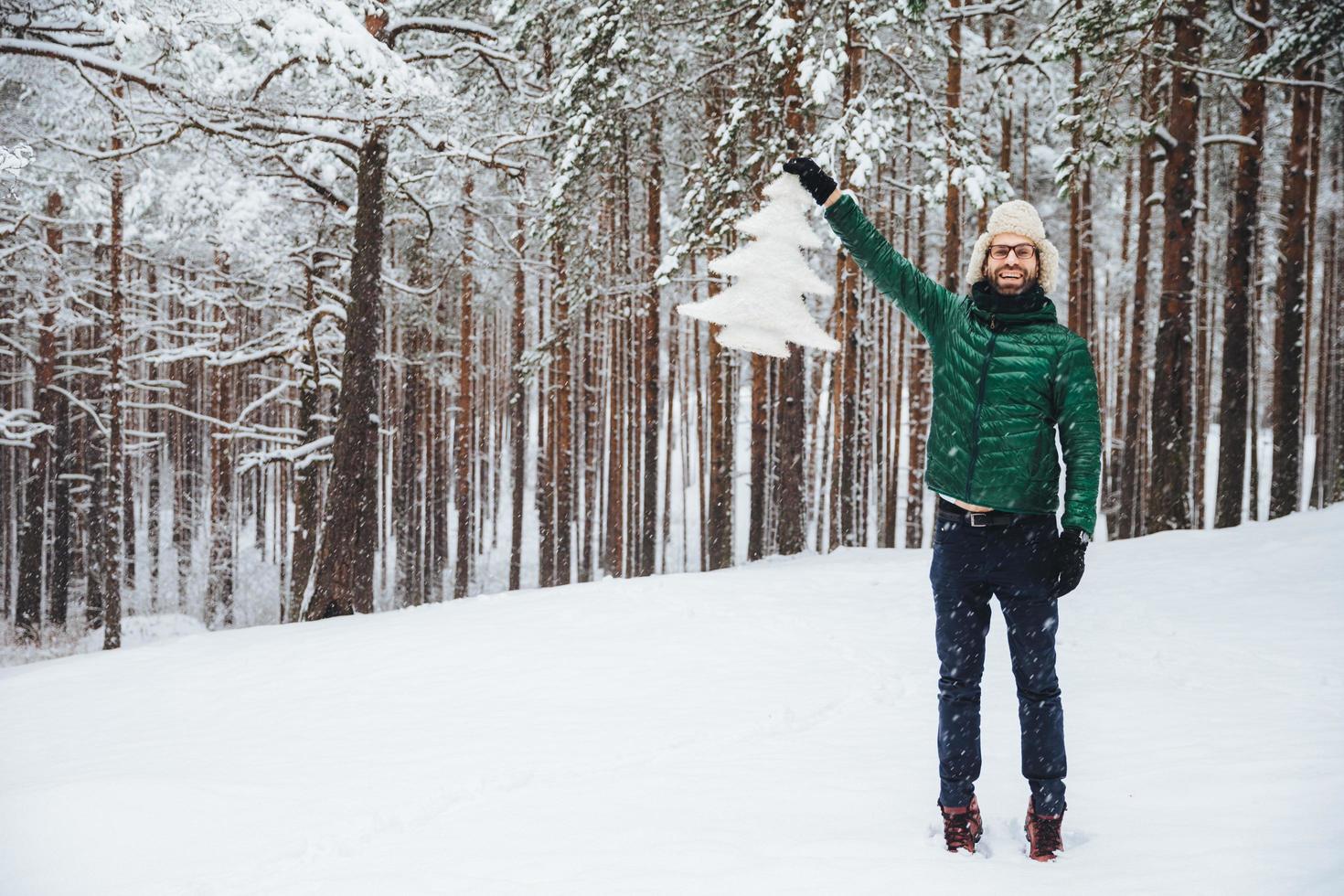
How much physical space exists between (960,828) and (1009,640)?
76 cm

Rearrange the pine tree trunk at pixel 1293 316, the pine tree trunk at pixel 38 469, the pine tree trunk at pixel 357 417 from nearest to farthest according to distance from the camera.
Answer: the pine tree trunk at pixel 357 417 < the pine tree trunk at pixel 1293 316 < the pine tree trunk at pixel 38 469

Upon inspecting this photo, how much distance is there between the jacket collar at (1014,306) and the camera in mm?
3082

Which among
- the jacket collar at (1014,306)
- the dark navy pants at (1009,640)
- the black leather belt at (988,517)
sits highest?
the jacket collar at (1014,306)

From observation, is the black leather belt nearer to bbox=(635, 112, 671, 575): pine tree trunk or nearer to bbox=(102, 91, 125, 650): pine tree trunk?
bbox=(635, 112, 671, 575): pine tree trunk

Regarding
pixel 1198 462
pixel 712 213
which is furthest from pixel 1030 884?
pixel 1198 462

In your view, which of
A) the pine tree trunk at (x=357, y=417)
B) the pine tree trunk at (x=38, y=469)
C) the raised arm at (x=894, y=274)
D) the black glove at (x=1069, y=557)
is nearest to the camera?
the black glove at (x=1069, y=557)

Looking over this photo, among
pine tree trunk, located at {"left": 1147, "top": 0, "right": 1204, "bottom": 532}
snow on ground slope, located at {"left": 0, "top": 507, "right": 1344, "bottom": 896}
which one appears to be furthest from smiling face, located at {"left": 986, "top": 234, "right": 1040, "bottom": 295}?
pine tree trunk, located at {"left": 1147, "top": 0, "right": 1204, "bottom": 532}

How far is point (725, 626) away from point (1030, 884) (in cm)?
501

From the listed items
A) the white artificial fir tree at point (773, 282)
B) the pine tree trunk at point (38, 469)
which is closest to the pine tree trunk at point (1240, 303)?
the white artificial fir tree at point (773, 282)

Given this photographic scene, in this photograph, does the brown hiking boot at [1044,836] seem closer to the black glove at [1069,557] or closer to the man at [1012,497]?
the man at [1012,497]

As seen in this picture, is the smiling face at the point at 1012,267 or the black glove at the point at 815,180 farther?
the black glove at the point at 815,180

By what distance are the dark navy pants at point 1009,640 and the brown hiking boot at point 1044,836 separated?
33mm

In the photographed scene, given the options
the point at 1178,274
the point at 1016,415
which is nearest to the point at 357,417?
the point at 1016,415

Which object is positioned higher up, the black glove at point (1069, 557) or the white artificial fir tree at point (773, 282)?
the white artificial fir tree at point (773, 282)
